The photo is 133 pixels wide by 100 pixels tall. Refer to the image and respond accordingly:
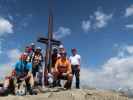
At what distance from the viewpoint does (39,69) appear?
2105 cm

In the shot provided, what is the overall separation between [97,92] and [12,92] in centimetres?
466

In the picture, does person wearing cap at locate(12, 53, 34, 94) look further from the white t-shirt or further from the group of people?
the white t-shirt

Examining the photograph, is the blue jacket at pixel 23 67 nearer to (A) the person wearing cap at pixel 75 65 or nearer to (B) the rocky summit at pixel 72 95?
(B) the rocky summit at pixel 72 95

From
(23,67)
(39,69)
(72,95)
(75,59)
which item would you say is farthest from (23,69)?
(75,59)

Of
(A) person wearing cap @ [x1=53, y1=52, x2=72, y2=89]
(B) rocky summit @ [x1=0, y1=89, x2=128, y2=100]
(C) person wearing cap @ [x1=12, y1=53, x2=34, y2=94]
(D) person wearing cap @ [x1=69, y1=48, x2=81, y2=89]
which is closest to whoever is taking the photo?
(B) rocky summit @ [x1=0, y1=89, x2=128, y2=100]

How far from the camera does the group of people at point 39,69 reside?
1934 centimetres

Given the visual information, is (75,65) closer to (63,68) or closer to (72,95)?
(63,68)

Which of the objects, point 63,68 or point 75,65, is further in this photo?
point 75,65

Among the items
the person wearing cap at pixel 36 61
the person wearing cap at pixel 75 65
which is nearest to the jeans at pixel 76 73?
the person wearing cap at pixel 75 65

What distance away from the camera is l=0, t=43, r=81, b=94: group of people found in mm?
19344

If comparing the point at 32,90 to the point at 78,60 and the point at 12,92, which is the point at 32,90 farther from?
the point at 78,60

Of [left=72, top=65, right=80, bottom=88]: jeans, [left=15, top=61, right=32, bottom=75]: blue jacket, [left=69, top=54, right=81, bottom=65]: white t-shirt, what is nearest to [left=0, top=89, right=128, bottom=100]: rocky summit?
[left=72, top=65, right=80, bottom=88]: jeans

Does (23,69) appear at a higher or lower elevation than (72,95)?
higher

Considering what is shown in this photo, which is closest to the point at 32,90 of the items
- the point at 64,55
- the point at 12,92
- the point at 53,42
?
the point at 12,92
